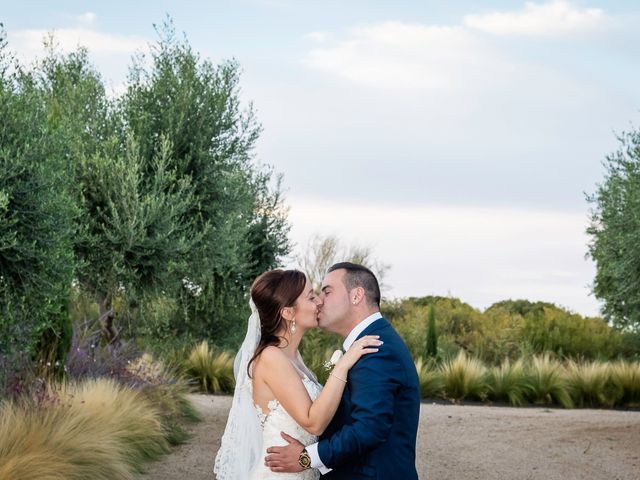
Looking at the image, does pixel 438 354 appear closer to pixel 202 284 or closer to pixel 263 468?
pixel 202 284

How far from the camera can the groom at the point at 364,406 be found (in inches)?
174

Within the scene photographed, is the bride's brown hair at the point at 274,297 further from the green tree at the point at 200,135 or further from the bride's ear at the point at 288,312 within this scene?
the green tree at the point at 200,135

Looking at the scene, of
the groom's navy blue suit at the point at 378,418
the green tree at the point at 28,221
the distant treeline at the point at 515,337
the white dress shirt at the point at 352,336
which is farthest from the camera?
the distant treeline at the point at 515,337

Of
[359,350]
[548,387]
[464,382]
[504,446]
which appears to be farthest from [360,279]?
[548,387]

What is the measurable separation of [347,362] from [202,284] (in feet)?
63.0

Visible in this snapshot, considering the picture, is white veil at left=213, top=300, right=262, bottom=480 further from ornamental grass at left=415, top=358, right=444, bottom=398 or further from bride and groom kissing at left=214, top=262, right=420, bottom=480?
ornamental grass at left=415, top=358, right=444, bottom=398

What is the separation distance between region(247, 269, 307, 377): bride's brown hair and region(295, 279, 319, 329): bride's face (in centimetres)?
3

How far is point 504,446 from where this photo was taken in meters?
14.0

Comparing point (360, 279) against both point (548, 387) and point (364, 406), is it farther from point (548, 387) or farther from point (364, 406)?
point (548, 387)

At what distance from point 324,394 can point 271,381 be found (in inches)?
18.0

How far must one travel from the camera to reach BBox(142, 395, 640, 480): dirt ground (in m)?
11.9

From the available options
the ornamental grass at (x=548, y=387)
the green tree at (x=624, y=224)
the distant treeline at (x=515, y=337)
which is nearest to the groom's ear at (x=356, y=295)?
the green tree at (x=624, y=224)

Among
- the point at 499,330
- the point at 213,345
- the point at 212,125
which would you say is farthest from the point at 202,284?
the point at 499,330

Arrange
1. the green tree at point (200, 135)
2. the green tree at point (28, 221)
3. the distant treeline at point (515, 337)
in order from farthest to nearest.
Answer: the distant treeline at point (515, 337) → the green tree at point (200, 135) → the green tree at point (28, 221)
